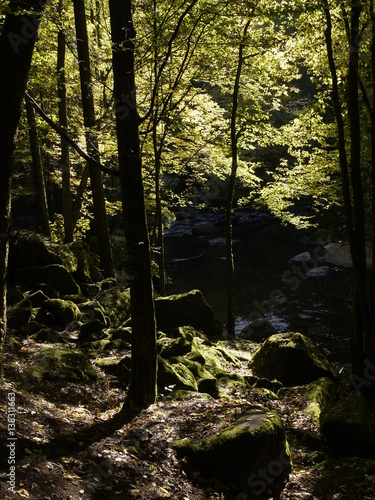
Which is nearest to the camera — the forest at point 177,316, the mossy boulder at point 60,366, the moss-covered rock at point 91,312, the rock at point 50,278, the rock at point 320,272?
the forest at point 177,316

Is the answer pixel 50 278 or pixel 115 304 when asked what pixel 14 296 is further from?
pixel 115 304

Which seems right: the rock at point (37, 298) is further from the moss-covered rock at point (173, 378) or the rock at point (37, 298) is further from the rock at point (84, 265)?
the moss-covered rock at point (173, 378)

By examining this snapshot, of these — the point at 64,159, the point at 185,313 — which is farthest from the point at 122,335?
the point at 64,159

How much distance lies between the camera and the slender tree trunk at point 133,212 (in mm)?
5480

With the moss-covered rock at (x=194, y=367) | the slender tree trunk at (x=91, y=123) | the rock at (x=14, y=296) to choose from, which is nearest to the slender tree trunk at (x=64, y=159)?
the slender tree trunk at (x=91, y=123)

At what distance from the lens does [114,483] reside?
4.29 meters

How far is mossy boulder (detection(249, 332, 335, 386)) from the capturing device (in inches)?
368

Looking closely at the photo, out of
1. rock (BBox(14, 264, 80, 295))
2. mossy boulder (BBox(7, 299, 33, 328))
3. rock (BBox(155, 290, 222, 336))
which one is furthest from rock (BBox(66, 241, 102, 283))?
mossy boulder (BBox(7, 299, 33, 328))

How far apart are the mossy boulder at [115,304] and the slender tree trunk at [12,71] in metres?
7.05

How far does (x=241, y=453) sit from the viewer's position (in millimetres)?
4953

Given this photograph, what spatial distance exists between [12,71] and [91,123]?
7752mm

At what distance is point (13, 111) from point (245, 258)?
24479 millimetres

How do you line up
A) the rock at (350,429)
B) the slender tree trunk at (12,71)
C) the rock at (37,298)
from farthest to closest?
the rock at (37,298), the rock at (350,429), the slender tree trunk at (12,71)

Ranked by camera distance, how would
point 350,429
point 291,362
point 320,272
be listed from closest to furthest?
1. point 350,429
2. point 291,362
3. point 320,272
